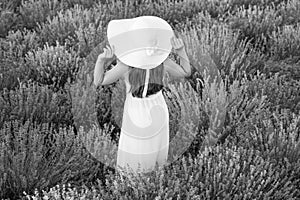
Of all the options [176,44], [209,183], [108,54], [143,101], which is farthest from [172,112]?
[108,54]

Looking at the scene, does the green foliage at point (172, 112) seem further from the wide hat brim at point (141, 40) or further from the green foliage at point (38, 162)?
the wide hat brim at point (141, 40)

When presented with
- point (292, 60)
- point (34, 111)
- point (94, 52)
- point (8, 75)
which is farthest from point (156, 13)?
point (34, 111)

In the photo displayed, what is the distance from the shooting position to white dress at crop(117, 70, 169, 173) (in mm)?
2549

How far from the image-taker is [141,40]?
2238 mm

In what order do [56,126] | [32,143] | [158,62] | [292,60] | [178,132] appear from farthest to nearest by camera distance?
[292,60] < [56,126] < [178,132] < [32,143] < [158,62]

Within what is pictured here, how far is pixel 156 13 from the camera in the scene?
5.31 m

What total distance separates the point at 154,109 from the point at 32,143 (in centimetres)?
92

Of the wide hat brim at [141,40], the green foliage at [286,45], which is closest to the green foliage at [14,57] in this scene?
the wide hat brim at [141,40]

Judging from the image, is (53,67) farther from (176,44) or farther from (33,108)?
(176,44)

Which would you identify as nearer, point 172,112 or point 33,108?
point 33,108

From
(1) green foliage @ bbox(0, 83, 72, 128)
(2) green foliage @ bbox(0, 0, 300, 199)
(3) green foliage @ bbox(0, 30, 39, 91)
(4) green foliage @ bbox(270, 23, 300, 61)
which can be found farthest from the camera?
(4) green foliage @ bbox(270, 23, 300, 61)

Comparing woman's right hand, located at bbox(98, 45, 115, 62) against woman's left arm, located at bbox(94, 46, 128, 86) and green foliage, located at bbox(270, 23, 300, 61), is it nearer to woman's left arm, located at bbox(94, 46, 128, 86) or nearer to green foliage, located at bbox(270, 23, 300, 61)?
woman's left arm, located at bbox(94, 46, 128, 86)

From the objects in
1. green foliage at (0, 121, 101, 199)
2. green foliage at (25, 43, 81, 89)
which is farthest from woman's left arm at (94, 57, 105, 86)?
green foliage at (25, 43, 81, 89)

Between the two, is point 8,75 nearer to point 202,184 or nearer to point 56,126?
point 56,126
